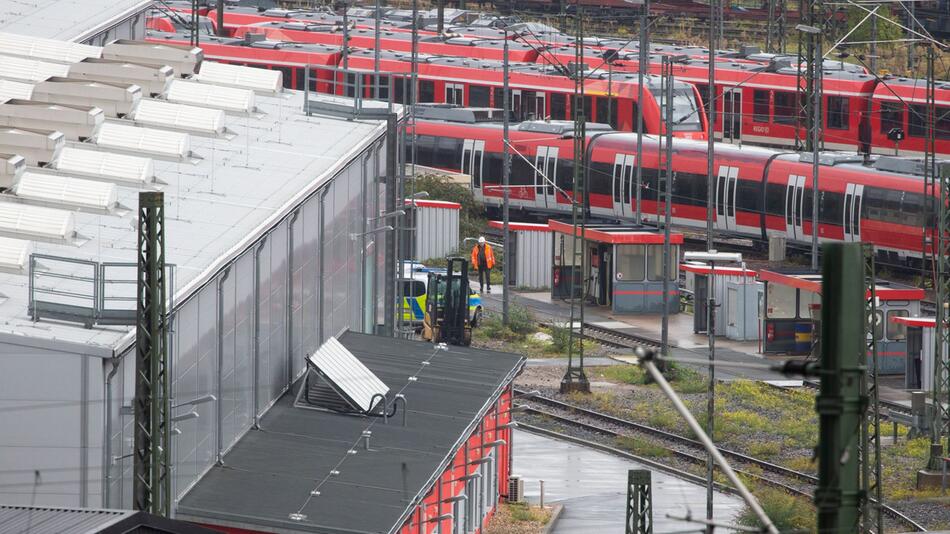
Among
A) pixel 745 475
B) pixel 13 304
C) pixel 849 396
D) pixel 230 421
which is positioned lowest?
pixel 745 475

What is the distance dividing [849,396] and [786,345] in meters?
30.0

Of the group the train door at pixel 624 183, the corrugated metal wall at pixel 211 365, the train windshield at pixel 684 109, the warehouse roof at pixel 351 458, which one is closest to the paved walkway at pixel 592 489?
the warehouse roof at pixel 351 458

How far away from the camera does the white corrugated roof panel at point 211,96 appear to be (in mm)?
30641

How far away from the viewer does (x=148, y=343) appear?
15.1 metres

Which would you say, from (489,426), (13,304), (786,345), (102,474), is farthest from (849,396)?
(786,345)

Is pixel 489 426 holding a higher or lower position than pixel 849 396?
lower

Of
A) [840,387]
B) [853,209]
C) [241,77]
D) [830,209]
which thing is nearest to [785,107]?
[830,209]

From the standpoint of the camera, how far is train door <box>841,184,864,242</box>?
41.5 m

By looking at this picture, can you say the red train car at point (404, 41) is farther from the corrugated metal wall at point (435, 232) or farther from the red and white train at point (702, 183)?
the corrugated metal wall at point (435, 232)

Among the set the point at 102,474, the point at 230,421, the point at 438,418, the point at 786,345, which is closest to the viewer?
the point at 102,474

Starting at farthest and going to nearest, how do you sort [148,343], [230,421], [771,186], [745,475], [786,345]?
[771,186] → [786,345] → [745,475] → [230,421] → [148,343]

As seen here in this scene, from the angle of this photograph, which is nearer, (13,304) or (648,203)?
(13,304)

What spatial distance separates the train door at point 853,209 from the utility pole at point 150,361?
28.7 meters

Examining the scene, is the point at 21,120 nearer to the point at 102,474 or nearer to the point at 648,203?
the point at 102,474
